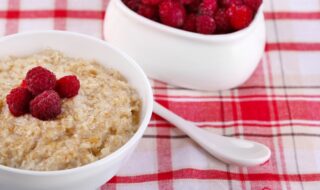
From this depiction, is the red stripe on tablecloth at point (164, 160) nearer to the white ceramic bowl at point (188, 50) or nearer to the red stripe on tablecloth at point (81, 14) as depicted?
the white ceramic bowl at point (188, 50)

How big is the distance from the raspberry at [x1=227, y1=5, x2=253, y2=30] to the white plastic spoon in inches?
13.9

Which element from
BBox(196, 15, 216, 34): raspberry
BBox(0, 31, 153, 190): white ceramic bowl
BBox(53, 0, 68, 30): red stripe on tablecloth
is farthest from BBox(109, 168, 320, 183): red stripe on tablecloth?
BBox(53, 0, 68, 30): red stripe on tablecloth

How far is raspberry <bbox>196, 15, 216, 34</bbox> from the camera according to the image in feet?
6.10

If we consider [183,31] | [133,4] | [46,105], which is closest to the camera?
[46,105]

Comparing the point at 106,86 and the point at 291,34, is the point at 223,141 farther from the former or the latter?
the point at 291,34

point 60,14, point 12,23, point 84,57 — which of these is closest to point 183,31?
point 84,57

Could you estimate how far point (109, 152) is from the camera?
142 centimetres

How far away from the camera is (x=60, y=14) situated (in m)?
2.21

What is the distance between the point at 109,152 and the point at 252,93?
28.9 inches

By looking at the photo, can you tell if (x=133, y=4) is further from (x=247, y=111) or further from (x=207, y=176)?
(x=207, y=176)

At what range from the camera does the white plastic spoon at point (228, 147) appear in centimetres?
170

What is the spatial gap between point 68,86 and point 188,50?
537mm

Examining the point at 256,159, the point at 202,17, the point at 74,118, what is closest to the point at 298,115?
the point at 256,159

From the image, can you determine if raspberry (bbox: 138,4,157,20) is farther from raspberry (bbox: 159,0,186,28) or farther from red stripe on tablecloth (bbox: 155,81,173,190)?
red stripe on tablecloth (bbox: 155,81,173,190)
